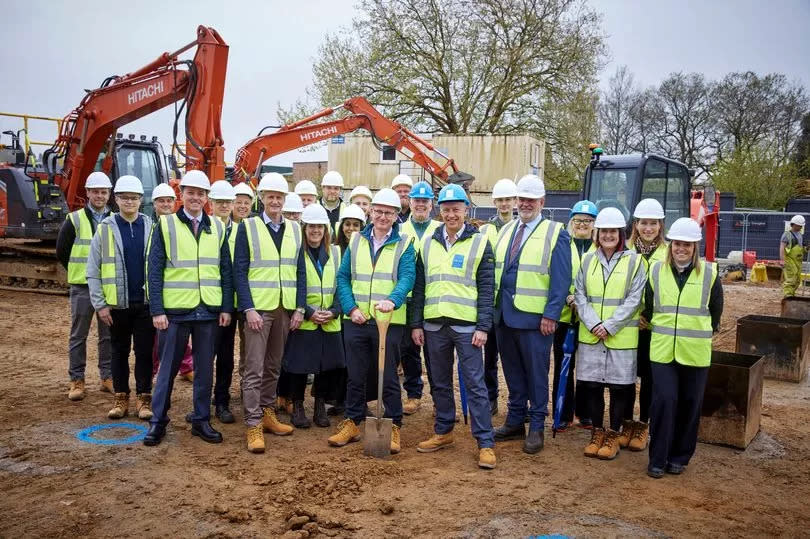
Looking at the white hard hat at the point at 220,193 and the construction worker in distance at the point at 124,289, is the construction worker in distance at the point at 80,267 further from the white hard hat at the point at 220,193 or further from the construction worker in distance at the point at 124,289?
the white hard hat at the point at 220,193

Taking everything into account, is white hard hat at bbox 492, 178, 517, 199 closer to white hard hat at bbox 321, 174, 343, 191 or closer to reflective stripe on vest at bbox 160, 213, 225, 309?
white hard hat at bbox 321, 174, 343, 191

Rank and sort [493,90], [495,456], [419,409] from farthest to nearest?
[493,90] → [419,409] → [495,456]

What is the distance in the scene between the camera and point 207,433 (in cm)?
579

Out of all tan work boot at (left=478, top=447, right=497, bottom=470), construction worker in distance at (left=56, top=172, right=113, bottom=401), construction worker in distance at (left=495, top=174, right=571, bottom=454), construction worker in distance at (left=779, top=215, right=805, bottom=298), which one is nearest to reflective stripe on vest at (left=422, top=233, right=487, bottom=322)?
construction worker in distance at (left=495, top=174, right=571, bottom=454)

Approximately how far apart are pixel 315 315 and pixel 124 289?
1.72 meters

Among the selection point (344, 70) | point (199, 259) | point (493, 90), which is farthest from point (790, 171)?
point (199, 259)

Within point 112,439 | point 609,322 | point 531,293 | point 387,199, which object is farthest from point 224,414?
point 609,322

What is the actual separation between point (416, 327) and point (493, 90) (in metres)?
22.2

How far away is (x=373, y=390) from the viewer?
20.4ft

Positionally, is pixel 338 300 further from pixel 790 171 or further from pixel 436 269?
pixel 790 171

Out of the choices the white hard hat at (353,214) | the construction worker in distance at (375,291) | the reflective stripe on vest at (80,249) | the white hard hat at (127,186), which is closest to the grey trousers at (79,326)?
the reflective stripe on vest at (80,249)

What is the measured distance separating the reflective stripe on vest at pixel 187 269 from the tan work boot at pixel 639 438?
360 cm

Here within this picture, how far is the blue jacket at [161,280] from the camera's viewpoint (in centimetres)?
559

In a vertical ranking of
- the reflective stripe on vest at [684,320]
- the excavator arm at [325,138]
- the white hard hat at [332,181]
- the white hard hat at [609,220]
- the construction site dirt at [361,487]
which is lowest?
the construction site dirt at [361,487]
